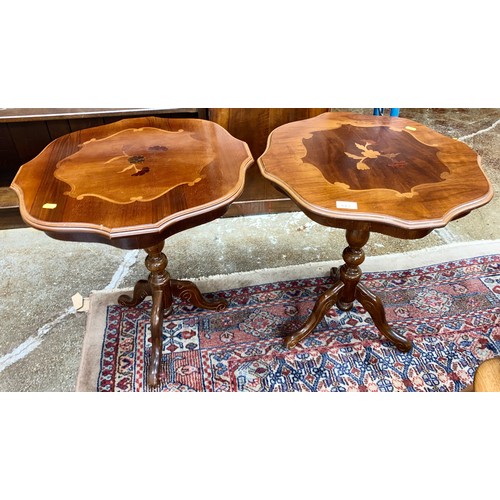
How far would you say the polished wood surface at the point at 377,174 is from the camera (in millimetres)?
1112

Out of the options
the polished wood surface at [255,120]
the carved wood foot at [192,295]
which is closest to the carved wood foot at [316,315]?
the carved wood foot at [192,295]

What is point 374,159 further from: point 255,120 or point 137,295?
point 137,295

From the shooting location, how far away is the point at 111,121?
7.75 ft

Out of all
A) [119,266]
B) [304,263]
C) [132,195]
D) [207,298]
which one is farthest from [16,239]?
[304,263]

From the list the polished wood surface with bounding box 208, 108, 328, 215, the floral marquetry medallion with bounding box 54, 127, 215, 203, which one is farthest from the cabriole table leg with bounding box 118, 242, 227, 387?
the polished wood surface with bounding box 208, 108, 328, 215

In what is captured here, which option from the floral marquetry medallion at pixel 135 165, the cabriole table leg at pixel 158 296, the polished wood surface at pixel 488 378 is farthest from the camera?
the cabriole table leg at pixel 158 296

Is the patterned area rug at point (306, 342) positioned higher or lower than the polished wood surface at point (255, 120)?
lower

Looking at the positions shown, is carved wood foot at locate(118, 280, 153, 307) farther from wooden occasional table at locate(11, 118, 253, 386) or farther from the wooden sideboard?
the wooden sideboard

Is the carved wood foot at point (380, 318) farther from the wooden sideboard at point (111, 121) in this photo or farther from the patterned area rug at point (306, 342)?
the wooden sideboard at point (111, 121)

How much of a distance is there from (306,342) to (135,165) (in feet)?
3.32

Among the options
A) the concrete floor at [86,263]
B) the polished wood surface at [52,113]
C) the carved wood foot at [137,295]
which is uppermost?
the polished wood surface at [52,113]

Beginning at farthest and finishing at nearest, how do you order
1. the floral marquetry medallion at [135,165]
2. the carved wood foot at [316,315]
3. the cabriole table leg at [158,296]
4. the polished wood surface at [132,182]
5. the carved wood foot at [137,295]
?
the carved wood foot at [137,295] < the carved wood foot at [316,315] < the cabriole table leg at [158,296] < the floral marquetry medallion at [135,165] < the polished wood surface at [132,182]

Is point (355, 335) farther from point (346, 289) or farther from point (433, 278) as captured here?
point (433, 278)

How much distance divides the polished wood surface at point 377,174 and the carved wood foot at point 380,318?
0.54 metres
